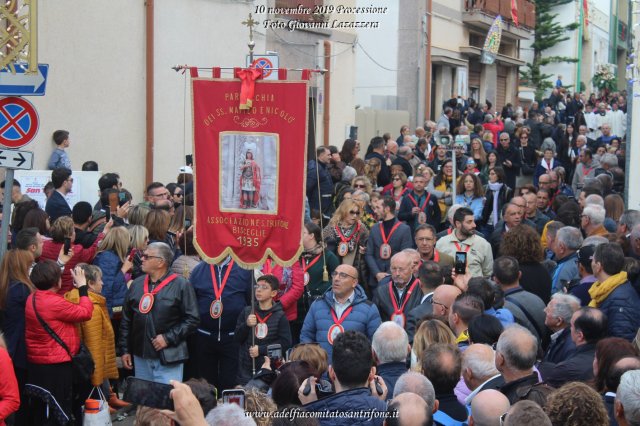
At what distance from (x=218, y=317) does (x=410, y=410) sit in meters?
Result: 4.12

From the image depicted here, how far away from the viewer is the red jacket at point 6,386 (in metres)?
6.12

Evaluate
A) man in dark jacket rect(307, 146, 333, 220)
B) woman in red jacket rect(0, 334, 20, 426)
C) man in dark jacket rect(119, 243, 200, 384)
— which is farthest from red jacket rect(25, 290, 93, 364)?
man in dark jacket rect(307, 146, 333, 220)

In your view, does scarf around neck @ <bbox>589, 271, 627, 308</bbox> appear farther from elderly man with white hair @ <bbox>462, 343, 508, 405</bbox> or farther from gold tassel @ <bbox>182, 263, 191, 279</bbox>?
gold tassel @ <bbox>182, 263, 191, 279</bbox>

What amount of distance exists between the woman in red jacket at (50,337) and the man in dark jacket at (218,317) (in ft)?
4.25

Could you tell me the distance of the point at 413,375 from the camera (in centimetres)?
523

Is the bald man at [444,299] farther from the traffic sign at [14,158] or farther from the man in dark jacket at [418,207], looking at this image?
the man in dark jacket at [418,207]

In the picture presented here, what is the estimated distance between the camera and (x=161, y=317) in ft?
27.3

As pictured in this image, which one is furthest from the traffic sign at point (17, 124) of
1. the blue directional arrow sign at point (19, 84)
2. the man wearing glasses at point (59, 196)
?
the man wearing glasses at point (59, 196)

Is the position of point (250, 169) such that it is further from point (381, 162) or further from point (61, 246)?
point (381, 162)

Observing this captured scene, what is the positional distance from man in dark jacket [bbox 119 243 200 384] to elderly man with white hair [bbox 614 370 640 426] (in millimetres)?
4328

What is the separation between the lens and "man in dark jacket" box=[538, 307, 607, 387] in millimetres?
6113

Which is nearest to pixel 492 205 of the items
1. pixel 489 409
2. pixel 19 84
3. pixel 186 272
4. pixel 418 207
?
pixel 418 207

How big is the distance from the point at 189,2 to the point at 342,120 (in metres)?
6.79

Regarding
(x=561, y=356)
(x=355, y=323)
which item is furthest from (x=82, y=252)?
(x=561, y=356)
